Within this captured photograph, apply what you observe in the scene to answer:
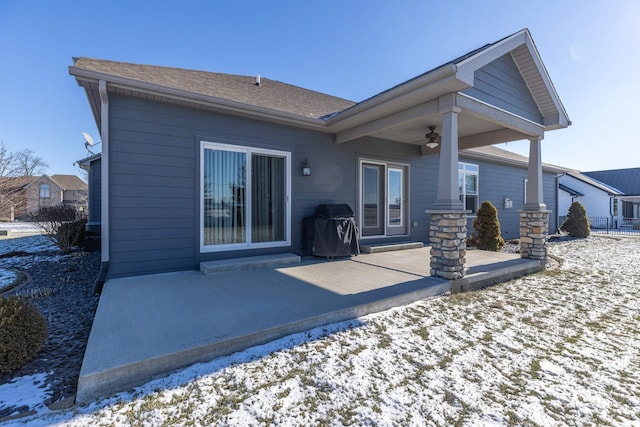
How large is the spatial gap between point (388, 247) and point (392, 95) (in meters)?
3.42

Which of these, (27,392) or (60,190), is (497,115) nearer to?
(27,392)

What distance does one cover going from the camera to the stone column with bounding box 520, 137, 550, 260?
581cm

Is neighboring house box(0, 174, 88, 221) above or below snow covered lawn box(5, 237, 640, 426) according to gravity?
above

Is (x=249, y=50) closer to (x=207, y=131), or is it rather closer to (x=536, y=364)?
(x=207, y=131)

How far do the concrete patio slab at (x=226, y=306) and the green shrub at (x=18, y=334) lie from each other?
372 mm

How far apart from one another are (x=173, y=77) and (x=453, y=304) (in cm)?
579

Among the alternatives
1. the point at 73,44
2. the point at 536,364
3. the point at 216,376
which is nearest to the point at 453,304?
the point at 536,364

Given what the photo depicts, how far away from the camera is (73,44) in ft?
23.6

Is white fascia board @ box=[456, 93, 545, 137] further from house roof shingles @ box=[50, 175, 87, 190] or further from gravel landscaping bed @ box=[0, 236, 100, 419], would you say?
house roof shingles @ box=[50, 175, 87, 190]

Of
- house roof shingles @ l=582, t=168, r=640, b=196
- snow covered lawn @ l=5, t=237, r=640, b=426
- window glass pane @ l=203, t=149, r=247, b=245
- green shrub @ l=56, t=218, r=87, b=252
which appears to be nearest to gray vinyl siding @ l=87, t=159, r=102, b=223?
green shrub @ l=56, t=218, r=87, b=252

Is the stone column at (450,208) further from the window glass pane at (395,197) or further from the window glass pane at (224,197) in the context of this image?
the window glass pane at (224,197)

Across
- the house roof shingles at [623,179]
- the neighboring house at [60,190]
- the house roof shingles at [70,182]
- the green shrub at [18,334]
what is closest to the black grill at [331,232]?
the green shrub at [18,334]

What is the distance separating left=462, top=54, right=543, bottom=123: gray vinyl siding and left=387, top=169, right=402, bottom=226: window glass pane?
287cm

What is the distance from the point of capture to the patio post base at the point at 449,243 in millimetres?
4199
